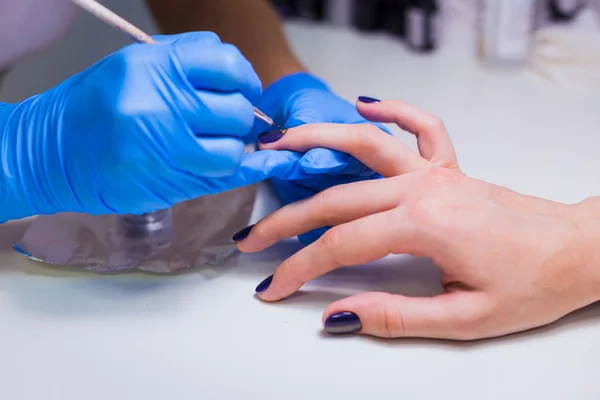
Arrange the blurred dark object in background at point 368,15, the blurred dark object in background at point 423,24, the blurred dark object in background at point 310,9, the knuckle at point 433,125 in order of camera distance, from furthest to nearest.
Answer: the blurred dark object in background at point 310,9, the blurred dark object in background at point 368,15, the blurred dark object in background at point 423,24, the knuckle at point 433,125

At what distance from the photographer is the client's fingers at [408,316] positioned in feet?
2.05

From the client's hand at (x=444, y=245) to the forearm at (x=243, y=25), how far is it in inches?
18.1

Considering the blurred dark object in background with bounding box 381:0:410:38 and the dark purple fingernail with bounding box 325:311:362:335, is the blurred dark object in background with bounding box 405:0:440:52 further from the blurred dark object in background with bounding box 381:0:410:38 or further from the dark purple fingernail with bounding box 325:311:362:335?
the dark purple fingernail with bounding box 325:311:362:335

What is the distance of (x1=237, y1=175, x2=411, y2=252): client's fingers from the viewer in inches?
27.8

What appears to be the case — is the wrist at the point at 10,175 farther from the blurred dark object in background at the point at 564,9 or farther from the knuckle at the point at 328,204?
the blurred dark object in background at the point at 564,9

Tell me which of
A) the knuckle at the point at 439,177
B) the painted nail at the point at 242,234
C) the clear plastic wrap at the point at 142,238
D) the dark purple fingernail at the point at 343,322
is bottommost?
the dark purple fingernail at the point at 343,322

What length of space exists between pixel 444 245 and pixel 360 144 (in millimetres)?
181

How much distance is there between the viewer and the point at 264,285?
71 cm

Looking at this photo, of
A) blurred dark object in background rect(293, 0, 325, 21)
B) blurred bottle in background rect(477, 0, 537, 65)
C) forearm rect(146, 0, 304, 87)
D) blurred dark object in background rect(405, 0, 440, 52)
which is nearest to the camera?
forearm rect(146, 0, 304, 87)

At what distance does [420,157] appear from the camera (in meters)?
0.77

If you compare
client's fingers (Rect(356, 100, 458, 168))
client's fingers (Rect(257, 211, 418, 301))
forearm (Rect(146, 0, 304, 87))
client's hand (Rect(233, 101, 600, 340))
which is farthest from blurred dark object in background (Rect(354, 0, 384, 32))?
client's fingers (Rect(257, 211, 418, 301))

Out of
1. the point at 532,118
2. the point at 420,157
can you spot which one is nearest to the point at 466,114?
the point at 532,118

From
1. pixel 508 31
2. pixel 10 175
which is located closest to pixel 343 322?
pixel 10 175

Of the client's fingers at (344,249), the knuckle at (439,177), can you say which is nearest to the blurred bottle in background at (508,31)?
the knuckle at (439,177)
